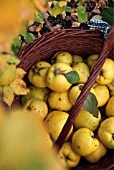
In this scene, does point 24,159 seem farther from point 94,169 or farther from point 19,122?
point 94,169

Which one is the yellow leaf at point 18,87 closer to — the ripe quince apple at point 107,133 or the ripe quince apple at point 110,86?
the ripe quince apple at point 107,133

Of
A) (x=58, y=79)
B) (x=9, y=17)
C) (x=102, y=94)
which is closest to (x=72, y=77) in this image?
(x=58, y=79)

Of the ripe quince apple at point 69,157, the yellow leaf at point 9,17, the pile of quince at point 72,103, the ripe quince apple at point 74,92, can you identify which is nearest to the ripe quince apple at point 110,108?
the pile of quince at point 72,103

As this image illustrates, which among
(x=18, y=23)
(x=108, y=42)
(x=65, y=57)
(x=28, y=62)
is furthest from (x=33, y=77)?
(x=18, y=23)

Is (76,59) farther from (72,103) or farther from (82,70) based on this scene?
(72,103)

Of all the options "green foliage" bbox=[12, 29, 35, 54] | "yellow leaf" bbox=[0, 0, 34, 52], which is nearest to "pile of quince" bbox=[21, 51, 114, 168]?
"green foliage" bbox=[12, 29, 35, 54]

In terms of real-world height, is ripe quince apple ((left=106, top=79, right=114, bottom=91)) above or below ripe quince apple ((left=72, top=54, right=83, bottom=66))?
below

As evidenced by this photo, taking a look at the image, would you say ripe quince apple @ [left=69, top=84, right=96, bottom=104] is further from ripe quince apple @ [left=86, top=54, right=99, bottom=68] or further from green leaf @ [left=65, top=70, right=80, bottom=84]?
ripe quince apple @ [left=86, top=54, right=99, bottom=68]
